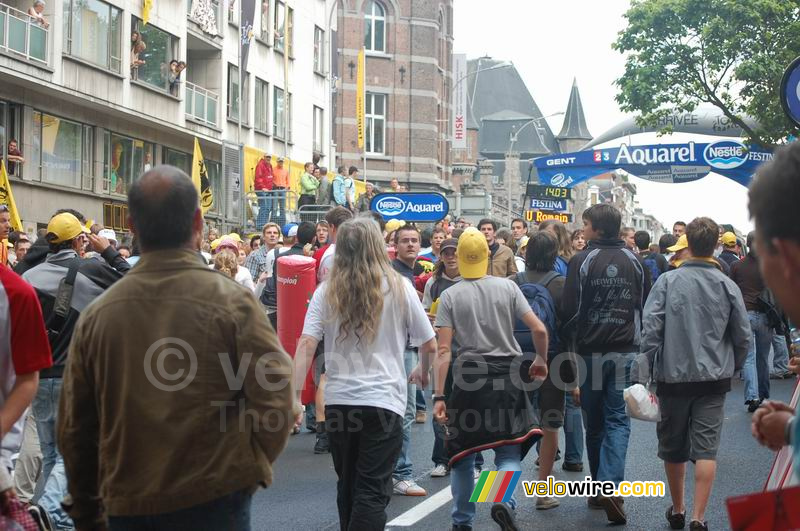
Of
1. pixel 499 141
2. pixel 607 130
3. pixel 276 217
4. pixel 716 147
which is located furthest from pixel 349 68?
pixel 499 141

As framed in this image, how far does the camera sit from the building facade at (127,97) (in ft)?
87.4

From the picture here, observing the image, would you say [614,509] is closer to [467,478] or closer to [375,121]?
[467,478]

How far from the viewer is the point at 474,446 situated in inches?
287

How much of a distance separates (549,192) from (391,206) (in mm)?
21728

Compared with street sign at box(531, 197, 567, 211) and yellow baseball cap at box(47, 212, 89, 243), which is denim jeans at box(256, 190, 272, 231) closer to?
street sign at box(531, 197, 567, 211)

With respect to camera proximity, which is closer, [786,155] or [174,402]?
[786,155]

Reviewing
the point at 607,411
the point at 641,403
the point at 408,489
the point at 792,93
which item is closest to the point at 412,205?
the point at 408,489

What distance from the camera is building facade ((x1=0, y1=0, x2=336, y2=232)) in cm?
2662

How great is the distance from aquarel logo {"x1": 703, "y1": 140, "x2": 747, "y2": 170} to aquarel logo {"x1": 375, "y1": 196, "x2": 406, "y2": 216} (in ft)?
59.6

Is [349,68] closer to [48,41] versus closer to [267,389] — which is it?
[48,41]

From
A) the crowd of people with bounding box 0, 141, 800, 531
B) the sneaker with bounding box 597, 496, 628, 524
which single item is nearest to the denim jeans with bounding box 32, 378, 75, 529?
the crowd of people with bounding box 0, 141, 800, 531

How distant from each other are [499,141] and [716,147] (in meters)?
101

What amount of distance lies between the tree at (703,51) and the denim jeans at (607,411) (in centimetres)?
3036

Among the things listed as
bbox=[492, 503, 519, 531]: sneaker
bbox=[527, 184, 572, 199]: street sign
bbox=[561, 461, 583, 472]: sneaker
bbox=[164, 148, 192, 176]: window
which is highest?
bbox=[164, 148, 192, 176]: window
